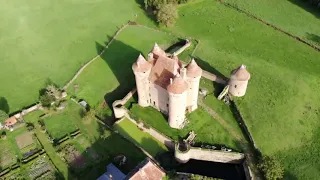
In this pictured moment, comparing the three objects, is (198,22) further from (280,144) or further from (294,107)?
(280,144)

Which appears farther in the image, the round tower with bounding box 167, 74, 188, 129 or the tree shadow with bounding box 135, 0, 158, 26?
the tree shadow with bounding box 135, 0, 158, 26

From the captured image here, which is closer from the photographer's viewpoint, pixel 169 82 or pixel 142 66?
pixel 169 82

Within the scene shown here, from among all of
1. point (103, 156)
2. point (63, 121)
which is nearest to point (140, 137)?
point (103, 156)

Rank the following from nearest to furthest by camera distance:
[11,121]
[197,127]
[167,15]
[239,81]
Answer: [197,127] → [11,121] → [239,81] → [167,15]

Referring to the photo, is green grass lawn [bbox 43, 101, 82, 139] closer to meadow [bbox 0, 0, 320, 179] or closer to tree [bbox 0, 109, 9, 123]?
meadow [bbox 0, 0, 320, 179]

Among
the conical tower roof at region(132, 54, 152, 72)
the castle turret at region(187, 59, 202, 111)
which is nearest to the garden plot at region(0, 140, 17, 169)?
the conical tower roof at region(132, 54, 152, 72)

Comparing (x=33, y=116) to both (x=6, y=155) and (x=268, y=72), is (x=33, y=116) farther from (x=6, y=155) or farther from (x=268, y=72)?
(x=268, y=72)

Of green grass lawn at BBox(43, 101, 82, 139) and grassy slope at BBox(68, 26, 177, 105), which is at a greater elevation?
grassy slope at BBox(68, 26, 177, 105)

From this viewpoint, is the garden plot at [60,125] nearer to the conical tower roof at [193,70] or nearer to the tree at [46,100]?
the tree at [46,100]

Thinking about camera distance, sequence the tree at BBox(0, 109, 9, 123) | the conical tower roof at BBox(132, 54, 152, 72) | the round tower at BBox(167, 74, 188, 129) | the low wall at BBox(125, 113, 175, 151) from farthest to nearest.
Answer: the tree at BBox(0, 109, 9, 123)
the low wall at BBox(125, 113, 175, 151)
the conical tower roof at BBox(132, 54, 152, 72)
the round tower at BBox(167, 74, 188, 129)
